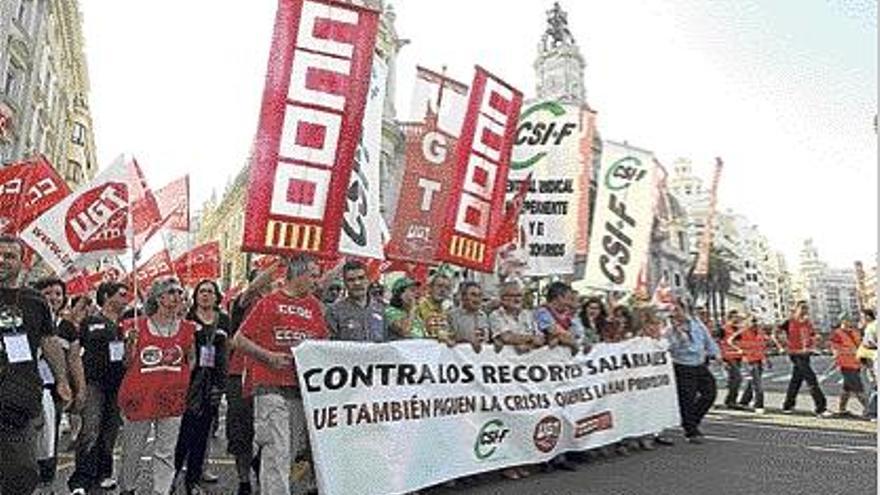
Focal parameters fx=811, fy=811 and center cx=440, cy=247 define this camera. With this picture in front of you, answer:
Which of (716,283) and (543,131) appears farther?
(716,283)

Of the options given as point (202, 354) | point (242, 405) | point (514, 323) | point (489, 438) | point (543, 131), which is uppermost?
point (543, 131)

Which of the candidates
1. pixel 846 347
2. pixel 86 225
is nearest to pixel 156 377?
pixel 86 225

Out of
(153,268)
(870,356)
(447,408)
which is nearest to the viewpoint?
(447,408)

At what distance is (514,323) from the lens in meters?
7.69

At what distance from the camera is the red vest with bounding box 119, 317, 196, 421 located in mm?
5508

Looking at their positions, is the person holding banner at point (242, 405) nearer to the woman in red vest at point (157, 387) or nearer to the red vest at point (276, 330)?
the woman in red vest at point (157, 387)

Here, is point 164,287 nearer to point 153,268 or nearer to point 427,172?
point 427,172

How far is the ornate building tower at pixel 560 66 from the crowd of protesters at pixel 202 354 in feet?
306

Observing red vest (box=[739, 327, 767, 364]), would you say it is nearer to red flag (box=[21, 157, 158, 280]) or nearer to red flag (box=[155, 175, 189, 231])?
red flag (box=[155, 175, 189, 231])

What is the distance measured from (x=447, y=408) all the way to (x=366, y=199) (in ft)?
6.35

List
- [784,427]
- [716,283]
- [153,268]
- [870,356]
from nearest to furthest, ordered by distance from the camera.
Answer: [784,427] < [870,356] < [153,268] < [716,283]

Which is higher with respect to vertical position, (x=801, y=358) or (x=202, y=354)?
(x=801, y=358)

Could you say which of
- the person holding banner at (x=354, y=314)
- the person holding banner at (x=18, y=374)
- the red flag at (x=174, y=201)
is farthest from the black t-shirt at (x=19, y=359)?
the red flag at (x=174, y=201)

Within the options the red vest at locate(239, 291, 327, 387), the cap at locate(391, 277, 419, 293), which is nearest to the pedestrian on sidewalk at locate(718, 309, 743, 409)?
the cap at locate(391, 277, 419, 293)
